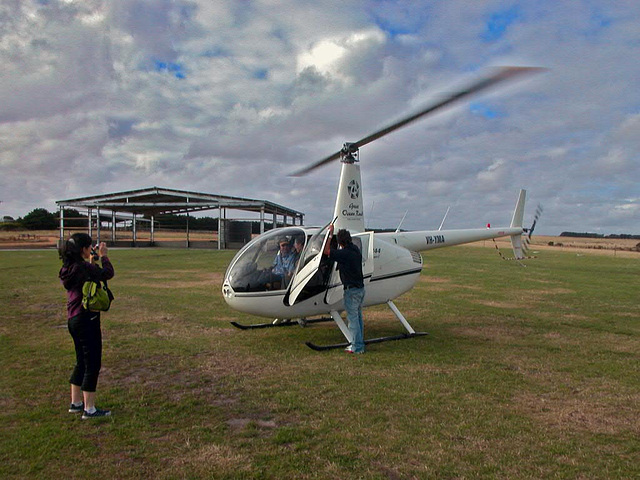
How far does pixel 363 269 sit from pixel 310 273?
1.30 meters

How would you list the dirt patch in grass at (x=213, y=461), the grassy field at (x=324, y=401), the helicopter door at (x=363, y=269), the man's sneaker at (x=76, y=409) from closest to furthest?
the dirt patch in grass at (x=213, y=461)
the grassy field at (x=324, y=401)
the man's sneaker at (x=76, y=409)
the helicopter door at (x=363, y=269)

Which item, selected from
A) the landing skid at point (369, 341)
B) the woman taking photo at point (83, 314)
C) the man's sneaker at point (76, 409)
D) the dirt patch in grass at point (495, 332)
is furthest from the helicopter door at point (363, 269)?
the man's sneaker at point (76, 409)

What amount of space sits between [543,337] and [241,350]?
5825 mm

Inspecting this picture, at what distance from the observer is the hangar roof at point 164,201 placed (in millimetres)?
37156

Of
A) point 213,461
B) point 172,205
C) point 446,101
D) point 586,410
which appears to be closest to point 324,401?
point 213,461

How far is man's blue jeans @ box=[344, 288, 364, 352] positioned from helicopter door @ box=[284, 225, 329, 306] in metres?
0.53

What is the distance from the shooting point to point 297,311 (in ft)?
25.6

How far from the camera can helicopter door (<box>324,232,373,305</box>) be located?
790 cm

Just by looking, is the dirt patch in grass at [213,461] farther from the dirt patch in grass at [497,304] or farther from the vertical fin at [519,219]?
the vertical fin at [519,219]

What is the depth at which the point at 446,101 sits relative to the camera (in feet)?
19.1

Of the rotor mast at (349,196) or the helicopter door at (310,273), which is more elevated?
the rotor mast at (349,196)

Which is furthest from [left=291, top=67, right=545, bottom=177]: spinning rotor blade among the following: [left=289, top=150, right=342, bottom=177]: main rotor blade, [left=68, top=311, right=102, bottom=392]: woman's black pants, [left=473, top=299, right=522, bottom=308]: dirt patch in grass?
[left=473, top=299, right=522, bottom=308]: dirt patch in grass

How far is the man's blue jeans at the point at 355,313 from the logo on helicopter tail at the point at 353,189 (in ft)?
6.55

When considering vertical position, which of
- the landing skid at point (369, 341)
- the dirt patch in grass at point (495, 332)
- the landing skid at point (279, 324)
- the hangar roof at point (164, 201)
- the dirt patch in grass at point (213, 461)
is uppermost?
the hangar roof at point (164, 201)
